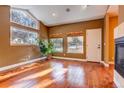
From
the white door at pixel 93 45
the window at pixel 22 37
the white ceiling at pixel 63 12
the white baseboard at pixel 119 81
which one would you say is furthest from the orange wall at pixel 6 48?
the white baseboard at pixel 119 81

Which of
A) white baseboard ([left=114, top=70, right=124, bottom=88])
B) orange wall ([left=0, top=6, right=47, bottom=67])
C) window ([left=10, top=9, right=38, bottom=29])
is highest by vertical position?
window ([left=10, top=9, right=38, bottom=29])

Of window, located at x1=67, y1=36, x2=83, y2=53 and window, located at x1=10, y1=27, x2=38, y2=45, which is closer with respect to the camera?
window, located at x1=10, y1=27, x2=38, y2=45

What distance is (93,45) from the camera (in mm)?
7746

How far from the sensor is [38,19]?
848 centimetres

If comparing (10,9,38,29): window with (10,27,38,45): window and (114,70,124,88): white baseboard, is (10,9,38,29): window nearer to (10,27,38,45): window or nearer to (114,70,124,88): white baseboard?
(10,27,38,45): window

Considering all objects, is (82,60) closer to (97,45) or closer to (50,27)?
(97,45)

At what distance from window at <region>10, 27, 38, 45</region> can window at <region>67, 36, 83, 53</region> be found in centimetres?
206

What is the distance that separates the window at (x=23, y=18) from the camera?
6.52 meters

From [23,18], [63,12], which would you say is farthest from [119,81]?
[23,18]

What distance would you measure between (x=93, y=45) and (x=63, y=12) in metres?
2.30

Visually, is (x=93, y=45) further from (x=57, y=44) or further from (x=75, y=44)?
(x=57, y=44)

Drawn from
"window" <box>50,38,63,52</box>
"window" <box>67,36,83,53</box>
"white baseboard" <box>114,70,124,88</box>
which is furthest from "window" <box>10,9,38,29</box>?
"white baseboard" <box>114,70,124,88</box>

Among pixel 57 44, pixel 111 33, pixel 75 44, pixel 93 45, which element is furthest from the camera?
pixel 57 44

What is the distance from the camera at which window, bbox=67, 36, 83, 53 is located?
8.43 meters
